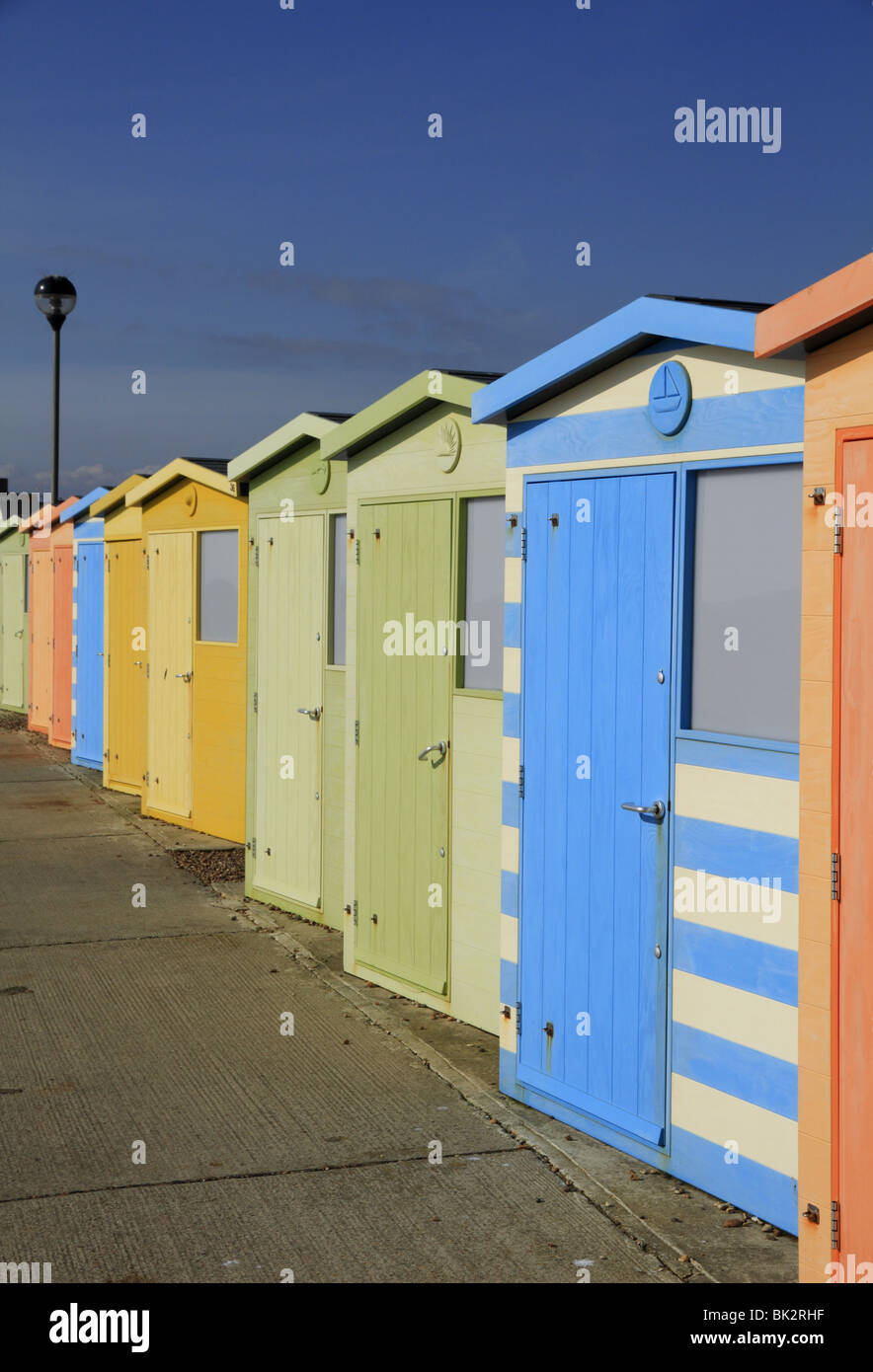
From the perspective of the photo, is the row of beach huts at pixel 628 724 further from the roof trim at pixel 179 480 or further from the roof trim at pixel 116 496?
the roof trim at pixel 116 496

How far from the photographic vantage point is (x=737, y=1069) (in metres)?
4.98

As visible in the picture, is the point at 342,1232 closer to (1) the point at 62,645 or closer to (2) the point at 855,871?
(2) the point at 855,871

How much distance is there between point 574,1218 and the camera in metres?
4.93

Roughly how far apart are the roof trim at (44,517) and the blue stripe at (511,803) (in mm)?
12949

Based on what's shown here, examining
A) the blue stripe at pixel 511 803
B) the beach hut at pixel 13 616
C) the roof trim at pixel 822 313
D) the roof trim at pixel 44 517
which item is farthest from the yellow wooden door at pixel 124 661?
the roof trim at pixel 822 313

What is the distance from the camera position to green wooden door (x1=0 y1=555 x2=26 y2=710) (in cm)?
2283

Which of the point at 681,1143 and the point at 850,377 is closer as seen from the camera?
the point at 850,377

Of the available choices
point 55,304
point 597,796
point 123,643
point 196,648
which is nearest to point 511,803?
point 597,796

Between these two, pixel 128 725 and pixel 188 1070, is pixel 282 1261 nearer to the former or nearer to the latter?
pixel 188 1070

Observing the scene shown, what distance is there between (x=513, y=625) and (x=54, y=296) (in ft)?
52.5

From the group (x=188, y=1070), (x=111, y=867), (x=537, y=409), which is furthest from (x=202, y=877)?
(x=537, y=409)

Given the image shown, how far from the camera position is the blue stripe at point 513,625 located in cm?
618
